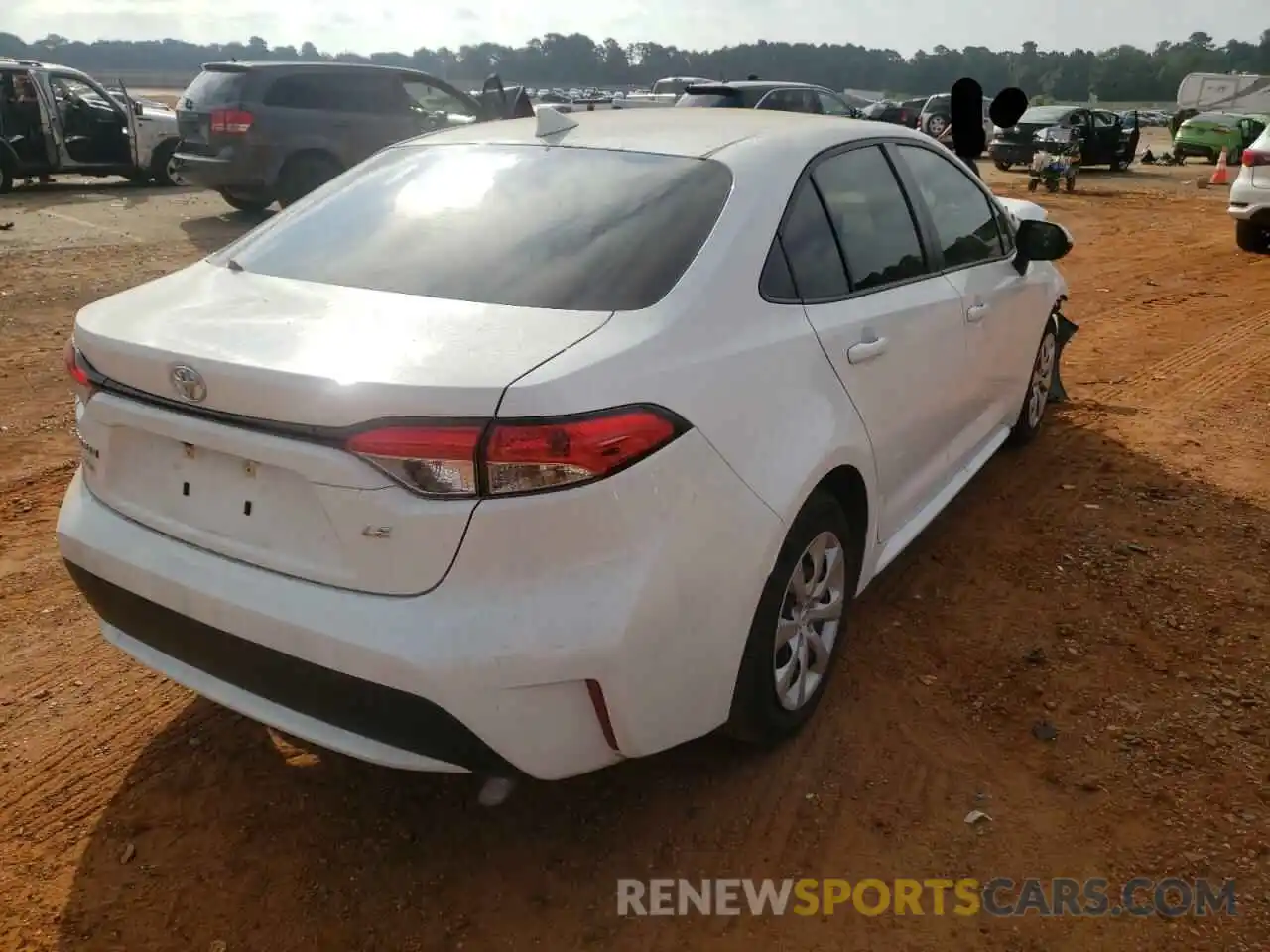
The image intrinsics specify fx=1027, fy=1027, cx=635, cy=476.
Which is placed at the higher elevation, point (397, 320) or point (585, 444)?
point (397, 320)

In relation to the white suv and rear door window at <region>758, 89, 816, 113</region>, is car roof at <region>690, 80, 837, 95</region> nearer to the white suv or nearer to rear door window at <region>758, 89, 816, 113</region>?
rear door window at <region>758, 89, 816, 113</region>

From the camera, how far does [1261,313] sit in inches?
336

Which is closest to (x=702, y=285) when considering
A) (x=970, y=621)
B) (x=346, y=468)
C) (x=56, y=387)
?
(x=346, y=468)

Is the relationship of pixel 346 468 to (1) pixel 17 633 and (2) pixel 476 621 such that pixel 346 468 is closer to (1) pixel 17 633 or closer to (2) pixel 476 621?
(2) pixel 476 621

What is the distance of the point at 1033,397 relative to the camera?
5.09 meters

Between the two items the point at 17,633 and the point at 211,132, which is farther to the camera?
the point at 211,132

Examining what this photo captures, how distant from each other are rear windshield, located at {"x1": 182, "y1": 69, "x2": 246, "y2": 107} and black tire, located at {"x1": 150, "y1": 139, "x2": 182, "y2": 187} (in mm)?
3446

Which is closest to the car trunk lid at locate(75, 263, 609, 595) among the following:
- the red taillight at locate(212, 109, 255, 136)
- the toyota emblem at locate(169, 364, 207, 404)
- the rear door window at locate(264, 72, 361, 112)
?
the toyota emblem at locate(169, 364, 207, 404)

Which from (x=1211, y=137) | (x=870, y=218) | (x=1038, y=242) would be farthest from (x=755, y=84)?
(x=1211, y=137)

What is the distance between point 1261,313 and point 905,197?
6612 millimetres

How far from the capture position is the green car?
28219mm

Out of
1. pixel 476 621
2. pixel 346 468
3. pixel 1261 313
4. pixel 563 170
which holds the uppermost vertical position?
pixel 563 170

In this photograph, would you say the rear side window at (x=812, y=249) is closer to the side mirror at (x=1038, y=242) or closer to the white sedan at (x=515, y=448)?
the white sedan at (x=515, y=448)

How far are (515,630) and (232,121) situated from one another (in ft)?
35.8
